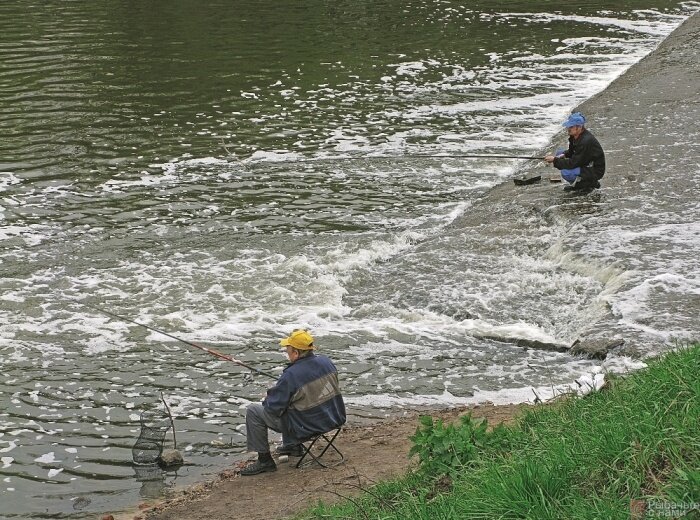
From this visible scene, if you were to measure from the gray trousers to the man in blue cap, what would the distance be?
887 cm

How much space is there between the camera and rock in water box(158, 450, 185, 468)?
32.6 ft

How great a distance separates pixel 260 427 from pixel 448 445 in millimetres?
2889

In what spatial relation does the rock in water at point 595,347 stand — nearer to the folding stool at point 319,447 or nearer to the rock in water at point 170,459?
the folding stool at point 319,447

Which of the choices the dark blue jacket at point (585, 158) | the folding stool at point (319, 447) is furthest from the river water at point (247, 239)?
the dark blue jacket at point (585, 158)

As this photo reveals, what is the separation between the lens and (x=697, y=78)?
26.0 meters

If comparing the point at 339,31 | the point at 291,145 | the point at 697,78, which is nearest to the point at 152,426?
the point at 291,145

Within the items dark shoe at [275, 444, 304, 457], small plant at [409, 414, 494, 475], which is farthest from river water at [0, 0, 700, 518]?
small plant at [409, 414, 494, 475]

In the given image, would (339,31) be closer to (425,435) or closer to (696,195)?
→ (696,195)

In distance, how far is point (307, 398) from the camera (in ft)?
31.0

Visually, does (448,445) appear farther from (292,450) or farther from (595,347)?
(595,347)

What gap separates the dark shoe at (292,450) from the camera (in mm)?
9742

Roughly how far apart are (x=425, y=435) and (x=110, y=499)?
3651 millimetres

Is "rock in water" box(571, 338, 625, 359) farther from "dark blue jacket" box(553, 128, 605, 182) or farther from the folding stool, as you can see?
"dark blue jacket" box(553, 128, 605, 182)

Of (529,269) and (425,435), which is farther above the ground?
(425,435)
